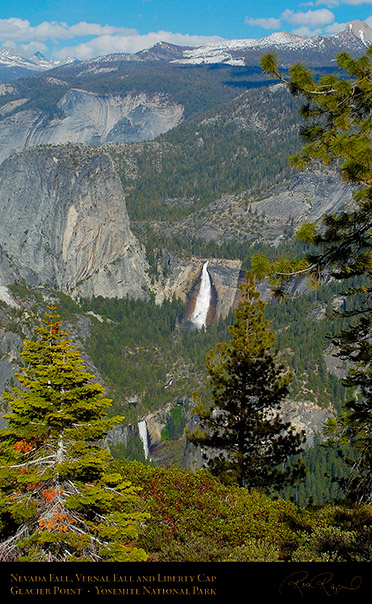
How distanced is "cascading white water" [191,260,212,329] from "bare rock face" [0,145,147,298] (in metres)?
17.9

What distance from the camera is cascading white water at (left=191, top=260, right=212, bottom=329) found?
14051 cm

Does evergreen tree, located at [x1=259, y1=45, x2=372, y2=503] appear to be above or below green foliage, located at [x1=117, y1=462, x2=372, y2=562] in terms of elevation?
above

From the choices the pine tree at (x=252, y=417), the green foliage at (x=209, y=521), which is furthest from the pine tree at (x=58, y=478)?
the pine tree at (x=252, y=417)

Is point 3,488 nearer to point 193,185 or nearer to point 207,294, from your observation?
point 207,294

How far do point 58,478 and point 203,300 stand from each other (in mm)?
131799

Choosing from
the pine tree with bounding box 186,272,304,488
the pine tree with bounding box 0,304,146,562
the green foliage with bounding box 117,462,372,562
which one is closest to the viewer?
the pine tree with bounding box 0,304,146,562

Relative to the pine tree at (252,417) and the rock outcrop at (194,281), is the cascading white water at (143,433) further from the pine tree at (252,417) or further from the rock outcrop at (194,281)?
the pine tree at (252,417)

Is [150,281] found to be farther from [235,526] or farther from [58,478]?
[58,478]

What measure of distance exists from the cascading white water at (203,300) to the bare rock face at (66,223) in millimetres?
17921

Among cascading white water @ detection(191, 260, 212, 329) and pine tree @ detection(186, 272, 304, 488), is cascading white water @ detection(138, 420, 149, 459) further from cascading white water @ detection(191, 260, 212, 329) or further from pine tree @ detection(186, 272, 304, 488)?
pine tree @ detection(186, 272, 304, 488)

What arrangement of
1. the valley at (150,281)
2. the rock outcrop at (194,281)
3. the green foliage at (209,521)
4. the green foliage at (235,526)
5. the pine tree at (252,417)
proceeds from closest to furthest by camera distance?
the green foliage at (235,526), the green foliage at (209,521), the pine tree at (252,417), the valley at (150,281), the rock outcrop at (194,281)

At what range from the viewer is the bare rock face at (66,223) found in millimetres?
130625

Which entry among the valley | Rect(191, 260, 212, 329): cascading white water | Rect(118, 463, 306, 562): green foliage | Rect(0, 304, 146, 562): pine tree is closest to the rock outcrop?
the valley

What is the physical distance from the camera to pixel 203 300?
142 metres
